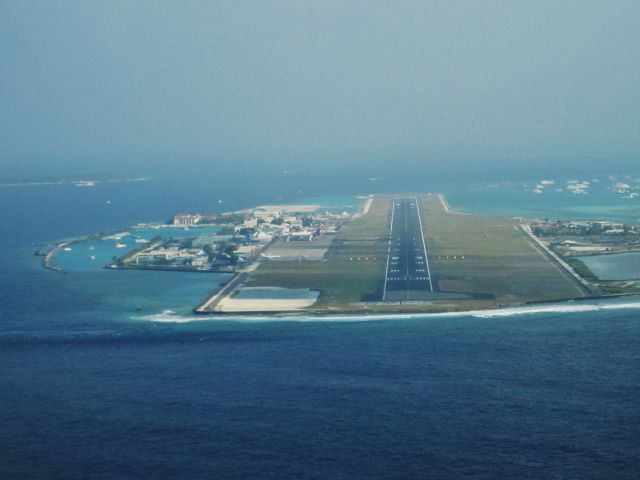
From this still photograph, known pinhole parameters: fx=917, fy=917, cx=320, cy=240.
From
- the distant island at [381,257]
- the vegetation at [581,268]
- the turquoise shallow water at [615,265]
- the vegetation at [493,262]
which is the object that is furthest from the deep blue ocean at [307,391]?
the turquoise shallow water at [615,265]

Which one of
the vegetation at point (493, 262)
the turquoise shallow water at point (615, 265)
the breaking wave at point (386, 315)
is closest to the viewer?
the breaking wave at point (386, 315)

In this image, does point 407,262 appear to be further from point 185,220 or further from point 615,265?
point 185,220

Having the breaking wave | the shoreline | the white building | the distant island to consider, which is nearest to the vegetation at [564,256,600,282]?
the distant island

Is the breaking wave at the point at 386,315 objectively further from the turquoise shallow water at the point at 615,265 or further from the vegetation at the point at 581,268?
the turquoise shallow water at the point at 615,265

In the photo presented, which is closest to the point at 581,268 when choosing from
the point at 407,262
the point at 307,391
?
the point at 407,262

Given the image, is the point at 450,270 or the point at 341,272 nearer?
the point at 450,270

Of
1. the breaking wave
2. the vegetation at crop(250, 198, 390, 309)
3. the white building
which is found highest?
the white building

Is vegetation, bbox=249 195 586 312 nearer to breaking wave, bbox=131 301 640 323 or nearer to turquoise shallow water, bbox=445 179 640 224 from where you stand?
breaking wave, bbox=131 301 640 323
